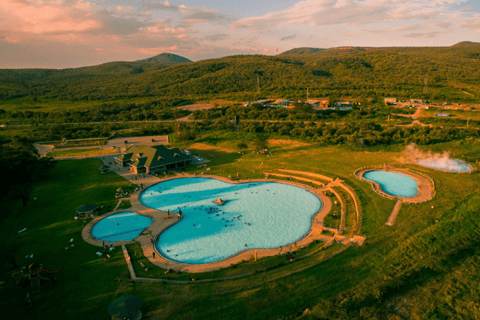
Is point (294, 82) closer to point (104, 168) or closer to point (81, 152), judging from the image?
point (81, 152)

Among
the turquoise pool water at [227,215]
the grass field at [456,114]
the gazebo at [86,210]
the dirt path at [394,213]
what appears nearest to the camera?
the turquoise pool water at [227,215]

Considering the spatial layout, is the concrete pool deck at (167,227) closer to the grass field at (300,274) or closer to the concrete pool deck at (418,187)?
the grass field at (300,274)

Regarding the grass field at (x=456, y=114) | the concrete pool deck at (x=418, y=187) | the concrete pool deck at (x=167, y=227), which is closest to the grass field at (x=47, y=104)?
the concrete pool deck at (x=167, y=227)

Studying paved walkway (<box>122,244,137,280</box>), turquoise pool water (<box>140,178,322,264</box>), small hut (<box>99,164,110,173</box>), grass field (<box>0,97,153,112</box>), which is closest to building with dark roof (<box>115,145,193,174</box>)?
small hut (<box>99,164,110,173</box>)

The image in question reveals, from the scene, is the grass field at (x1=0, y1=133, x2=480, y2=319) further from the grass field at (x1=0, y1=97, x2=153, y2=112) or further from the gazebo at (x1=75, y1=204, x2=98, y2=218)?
the grass field at (x1=0, y1=97, x2=153, y2=112)

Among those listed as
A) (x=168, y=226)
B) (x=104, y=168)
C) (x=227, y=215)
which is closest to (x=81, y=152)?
(x=104, y=168)

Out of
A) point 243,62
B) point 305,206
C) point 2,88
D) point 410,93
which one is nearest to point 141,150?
point 305,206

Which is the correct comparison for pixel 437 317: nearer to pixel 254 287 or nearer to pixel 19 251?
pixel 254 287
